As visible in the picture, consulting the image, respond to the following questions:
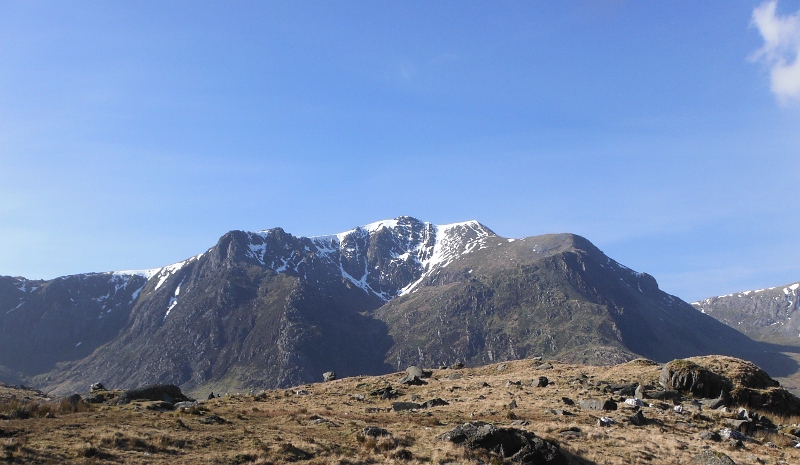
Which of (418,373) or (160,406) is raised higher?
(160,406)

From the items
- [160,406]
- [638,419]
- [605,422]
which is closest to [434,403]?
[605,422]

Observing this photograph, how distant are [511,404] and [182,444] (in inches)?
1053

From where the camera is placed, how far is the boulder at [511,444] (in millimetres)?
28672

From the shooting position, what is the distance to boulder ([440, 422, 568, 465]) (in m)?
28.7

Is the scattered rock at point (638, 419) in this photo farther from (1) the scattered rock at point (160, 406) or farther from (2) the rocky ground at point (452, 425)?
(1) the scattered rock at point (160, 406)

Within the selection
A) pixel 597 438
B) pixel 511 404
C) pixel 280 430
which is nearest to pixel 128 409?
pixel 280 430

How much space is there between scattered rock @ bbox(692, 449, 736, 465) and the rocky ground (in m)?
0.09

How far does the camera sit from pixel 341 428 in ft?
115

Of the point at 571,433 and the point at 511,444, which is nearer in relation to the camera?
the point at 511,444

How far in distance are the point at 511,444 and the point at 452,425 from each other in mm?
6838

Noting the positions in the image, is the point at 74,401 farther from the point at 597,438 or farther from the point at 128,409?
the point at 597,438

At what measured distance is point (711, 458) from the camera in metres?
30.5

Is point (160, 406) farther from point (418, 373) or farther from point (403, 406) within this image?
point (418, 373)

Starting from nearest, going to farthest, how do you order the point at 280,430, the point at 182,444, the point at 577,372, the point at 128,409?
the point at 182,444 → the point at 280,430 → the point at 128,409 → the point at 577,372
